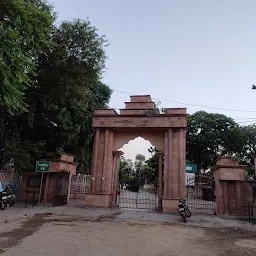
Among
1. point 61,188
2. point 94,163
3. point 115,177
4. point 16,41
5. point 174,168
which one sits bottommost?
point 61,188

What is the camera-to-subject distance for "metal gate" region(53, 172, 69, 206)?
14844mm

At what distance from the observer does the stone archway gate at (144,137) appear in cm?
1426

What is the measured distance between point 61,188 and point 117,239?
8.68m

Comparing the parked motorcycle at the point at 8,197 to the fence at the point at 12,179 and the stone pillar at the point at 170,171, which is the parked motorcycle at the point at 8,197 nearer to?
the fence at the point at 12,179

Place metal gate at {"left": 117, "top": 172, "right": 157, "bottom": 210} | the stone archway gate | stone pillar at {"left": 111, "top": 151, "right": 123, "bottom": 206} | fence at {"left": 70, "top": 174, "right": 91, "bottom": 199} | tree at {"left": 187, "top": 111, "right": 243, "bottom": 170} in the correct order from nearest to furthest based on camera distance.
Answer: the stone archway gate → stone pillar at {"left": 111, "top": 151, "right": 123, "bottom": 206} → metal gate at {"left": 117, "top": 172, "right": 157, "bottom": 210} → fence at {"left": 70, "top": 174, "right": 91, "bottom": 199} → tree at {"left": 187, "top": 111, "right": 243, "bottom": 170}

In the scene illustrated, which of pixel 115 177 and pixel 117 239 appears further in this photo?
pixel 115 177

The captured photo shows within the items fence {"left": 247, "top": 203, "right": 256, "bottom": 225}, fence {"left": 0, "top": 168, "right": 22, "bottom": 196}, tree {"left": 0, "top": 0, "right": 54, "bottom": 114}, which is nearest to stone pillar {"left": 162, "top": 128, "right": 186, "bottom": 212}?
fence {"left": 247, "top": 203, "right": 256, "bottom": 225}

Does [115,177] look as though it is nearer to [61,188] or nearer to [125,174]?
[61,188]

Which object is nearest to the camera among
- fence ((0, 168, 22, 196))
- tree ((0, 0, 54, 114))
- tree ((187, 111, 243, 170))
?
tree ((0, 0, 54, 114))

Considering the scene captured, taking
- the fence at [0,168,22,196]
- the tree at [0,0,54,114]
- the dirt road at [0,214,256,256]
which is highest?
the tree at [0,0,54,114]

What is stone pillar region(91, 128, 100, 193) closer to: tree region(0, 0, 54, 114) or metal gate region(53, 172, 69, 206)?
metal gate region(53, 172, 69, 206)

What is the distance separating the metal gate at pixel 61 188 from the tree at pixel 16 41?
755cm

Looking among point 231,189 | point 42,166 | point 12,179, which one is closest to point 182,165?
point 231,189

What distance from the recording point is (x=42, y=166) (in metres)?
14.3
